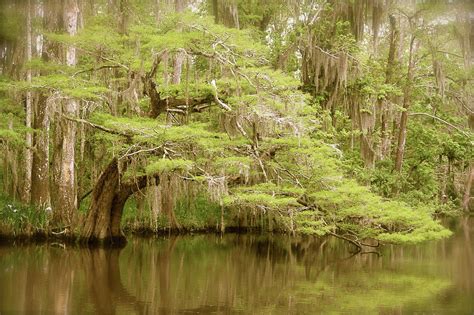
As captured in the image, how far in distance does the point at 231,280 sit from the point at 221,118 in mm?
3441

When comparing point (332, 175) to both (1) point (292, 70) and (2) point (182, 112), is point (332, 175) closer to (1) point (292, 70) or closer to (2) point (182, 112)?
(2) point (182, 112)

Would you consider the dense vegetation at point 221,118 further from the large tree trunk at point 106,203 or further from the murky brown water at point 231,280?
the murky brown water at point 231,280

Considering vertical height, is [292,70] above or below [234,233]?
above

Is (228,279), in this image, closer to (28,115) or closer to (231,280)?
(231,280)

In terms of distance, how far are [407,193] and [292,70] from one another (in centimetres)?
468

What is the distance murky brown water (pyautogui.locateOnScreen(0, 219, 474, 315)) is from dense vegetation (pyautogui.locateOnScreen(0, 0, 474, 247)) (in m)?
0.77

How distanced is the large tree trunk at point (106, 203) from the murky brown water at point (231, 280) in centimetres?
57

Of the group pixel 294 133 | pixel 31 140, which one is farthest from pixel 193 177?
pixel 31 140

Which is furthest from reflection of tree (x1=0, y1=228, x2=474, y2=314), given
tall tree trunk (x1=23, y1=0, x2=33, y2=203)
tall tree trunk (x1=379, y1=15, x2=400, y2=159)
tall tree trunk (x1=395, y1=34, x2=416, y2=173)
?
tall tree trunk (x1=379, y1=15, x2=400, y2=159)

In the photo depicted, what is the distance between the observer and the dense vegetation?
35.2ft

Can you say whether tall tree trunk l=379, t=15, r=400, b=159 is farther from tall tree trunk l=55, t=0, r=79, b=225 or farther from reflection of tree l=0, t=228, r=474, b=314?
tall tree trunk l=55, t=0, r=79, b=225

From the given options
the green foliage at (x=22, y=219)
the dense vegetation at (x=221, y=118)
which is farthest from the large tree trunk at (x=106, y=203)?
the green foliage at (x=22, y=219)

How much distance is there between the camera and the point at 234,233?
17.2m

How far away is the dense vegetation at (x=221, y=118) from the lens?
35.2 feet
